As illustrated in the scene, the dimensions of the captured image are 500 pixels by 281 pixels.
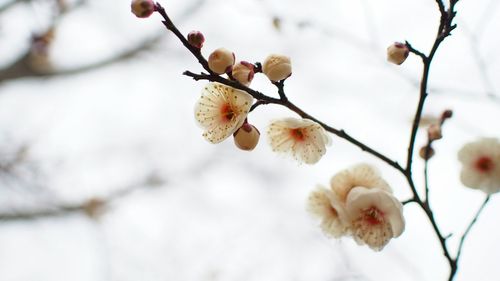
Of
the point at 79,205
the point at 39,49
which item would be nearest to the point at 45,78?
the point at 39,49

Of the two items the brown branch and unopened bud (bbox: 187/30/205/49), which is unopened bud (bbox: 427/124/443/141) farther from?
unopened bud (bbox: 187/30/205/49)

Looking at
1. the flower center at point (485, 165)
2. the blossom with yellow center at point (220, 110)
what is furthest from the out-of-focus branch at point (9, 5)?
the flower center at point (485, 165)

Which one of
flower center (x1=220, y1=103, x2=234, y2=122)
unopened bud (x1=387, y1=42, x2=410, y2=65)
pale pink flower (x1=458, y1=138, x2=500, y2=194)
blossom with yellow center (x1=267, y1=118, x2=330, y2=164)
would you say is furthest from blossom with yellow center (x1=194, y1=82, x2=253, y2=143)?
pale pink flower (x1=458, y1=138, x2=500, y2=194)

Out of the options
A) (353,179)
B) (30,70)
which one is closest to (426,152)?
(353,179)

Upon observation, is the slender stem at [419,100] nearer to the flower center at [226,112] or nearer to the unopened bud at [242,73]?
the unopened bud at [242,73]

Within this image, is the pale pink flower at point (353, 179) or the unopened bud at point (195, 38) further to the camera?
the pale pink flower at point (353, 179)

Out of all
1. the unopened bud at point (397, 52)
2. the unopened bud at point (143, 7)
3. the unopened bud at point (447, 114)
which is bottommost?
the unopened bud at point (447, 114)
